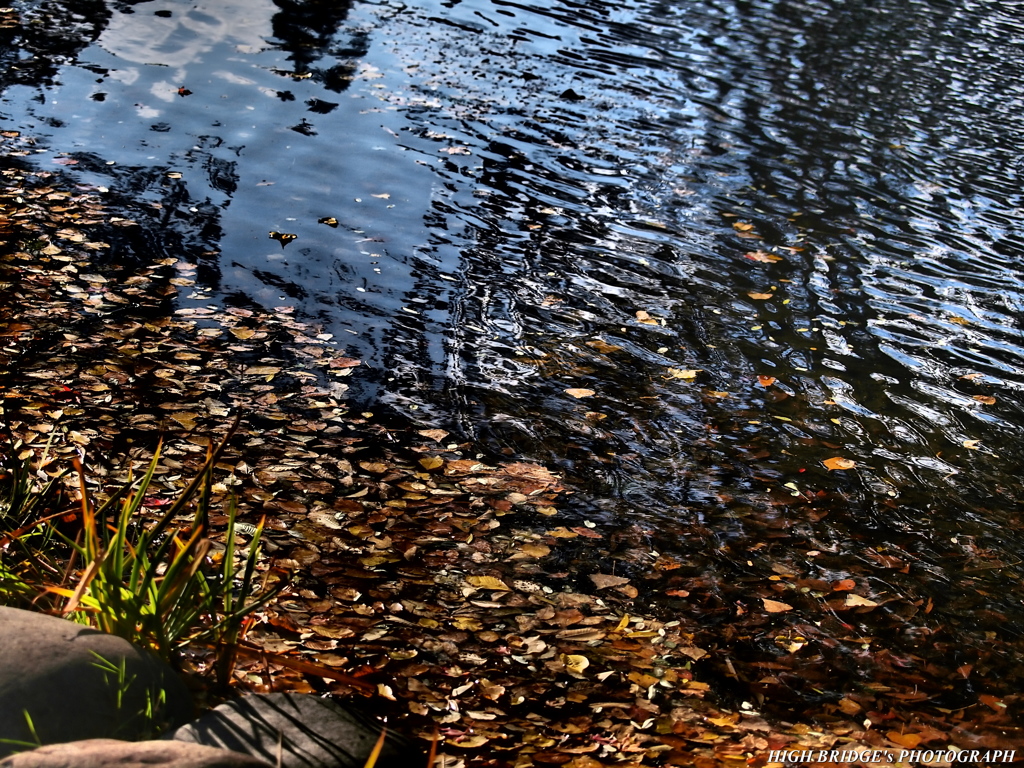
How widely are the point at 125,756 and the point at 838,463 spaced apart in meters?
4.09

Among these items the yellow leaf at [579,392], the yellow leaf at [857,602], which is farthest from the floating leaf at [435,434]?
the yellow leaf at [857,602]

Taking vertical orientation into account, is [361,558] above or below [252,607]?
below

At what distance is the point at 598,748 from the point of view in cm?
297

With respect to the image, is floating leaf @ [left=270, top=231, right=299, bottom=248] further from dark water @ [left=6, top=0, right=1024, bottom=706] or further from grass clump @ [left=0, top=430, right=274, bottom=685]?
grass clump @ [left=0, top=430, right=274, bottom=685]

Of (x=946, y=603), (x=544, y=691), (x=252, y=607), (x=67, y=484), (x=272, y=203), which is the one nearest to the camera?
(x=252, y=607)

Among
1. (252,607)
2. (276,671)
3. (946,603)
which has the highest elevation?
(252,607)

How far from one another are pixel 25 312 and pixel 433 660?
339cm

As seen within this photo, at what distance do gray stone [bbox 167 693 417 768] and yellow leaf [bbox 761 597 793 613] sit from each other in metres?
1.90

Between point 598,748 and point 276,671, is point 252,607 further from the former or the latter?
point 598,748

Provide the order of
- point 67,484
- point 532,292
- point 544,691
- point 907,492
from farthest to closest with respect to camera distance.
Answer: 1. point 532,292
2. point 907,492
3. point 67,484
4. point 544,691

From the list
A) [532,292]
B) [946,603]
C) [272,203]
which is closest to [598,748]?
[946,603]

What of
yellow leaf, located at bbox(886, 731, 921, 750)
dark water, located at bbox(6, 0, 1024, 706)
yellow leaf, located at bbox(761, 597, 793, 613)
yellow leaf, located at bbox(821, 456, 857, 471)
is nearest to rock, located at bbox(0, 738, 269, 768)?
dark water, located at bbox(6, 0, 1024, 706)

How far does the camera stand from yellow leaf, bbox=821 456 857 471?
492 centimetres

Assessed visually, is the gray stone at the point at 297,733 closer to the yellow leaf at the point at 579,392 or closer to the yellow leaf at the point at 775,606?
the yellow leaf at the point at 775,606
